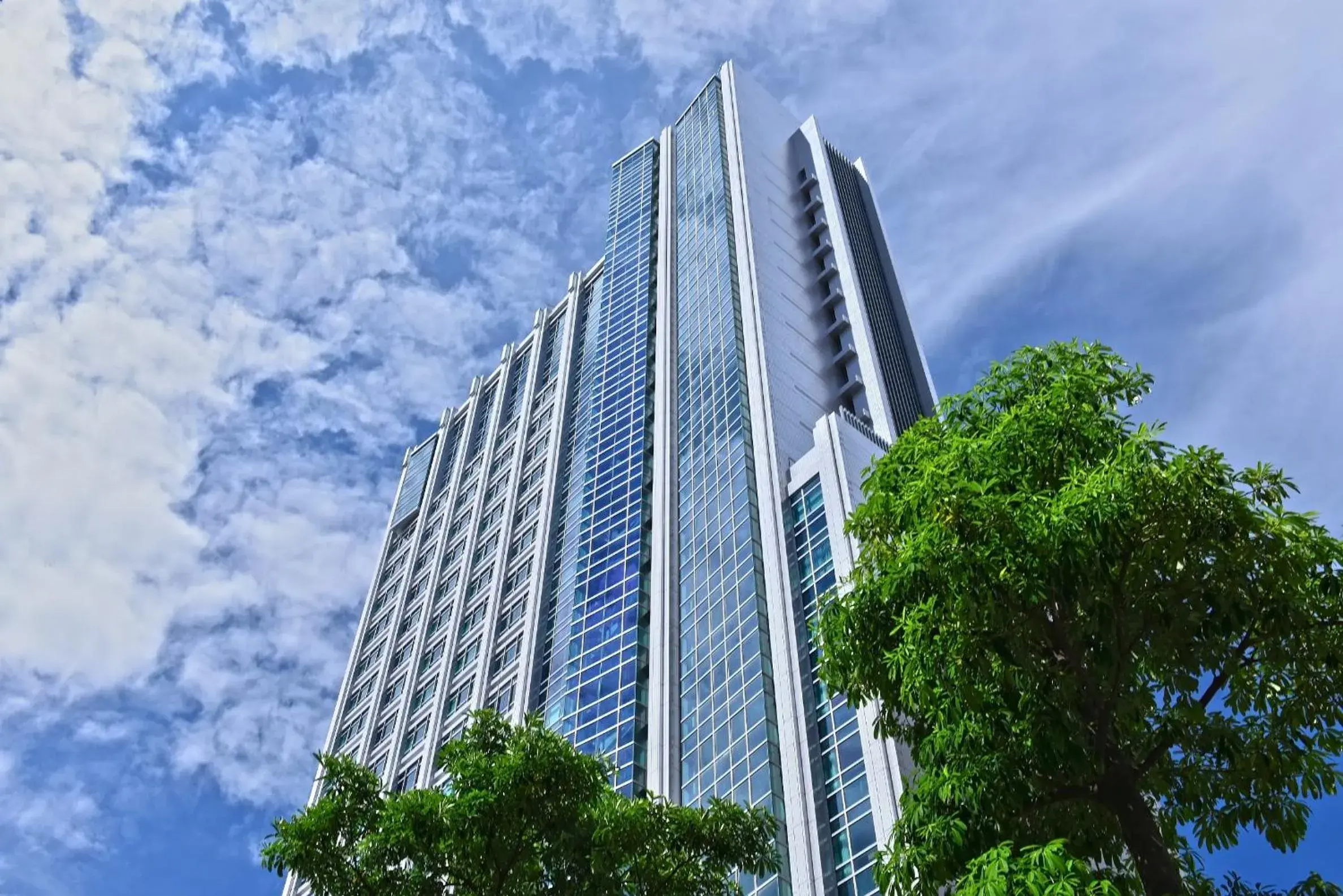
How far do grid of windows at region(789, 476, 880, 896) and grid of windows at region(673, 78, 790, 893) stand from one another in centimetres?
164

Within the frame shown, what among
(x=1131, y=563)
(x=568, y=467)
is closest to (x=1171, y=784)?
(x=1131, y=563)

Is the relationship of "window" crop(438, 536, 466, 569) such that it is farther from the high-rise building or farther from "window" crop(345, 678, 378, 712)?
"window" crop(345, 678, 378, 712)

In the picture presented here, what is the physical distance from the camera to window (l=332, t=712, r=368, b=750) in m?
67.2

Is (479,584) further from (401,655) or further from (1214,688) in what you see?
(1214,688)

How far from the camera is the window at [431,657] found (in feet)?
207

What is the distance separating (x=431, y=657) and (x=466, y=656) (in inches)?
206

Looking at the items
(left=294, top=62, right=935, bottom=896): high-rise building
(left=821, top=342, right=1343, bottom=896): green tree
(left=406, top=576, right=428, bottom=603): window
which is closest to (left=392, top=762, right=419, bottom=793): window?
(left=294, top=62, right=935, bottom=896): high-rise building

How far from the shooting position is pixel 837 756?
32.7 m

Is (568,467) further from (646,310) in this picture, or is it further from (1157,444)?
(1157,444)

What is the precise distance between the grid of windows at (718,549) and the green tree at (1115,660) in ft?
69.8

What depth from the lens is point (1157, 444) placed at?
12109mm

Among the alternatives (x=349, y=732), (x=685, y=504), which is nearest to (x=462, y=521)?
(x=349, y=732)

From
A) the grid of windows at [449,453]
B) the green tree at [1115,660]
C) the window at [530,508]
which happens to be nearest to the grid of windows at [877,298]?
the window at [530,508]

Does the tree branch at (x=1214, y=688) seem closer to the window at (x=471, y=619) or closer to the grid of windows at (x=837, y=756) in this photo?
the grid of windows at (x=837, y=756)
